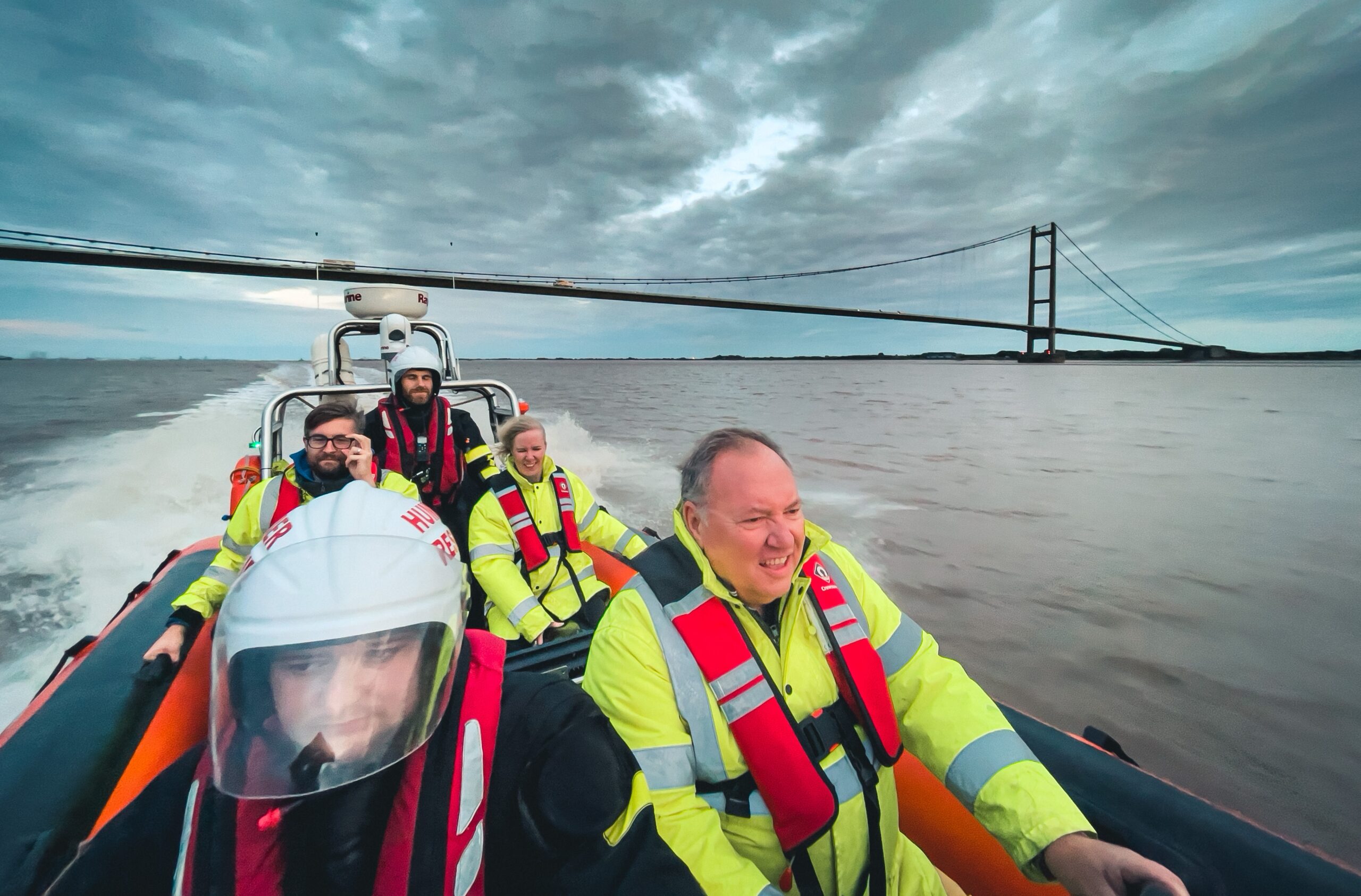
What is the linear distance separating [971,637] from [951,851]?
230 cm

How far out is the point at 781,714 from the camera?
1.00 meters

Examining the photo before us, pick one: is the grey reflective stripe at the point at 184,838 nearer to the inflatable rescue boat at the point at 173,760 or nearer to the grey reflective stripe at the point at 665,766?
the inflatable rescue boat at the point at 173,760

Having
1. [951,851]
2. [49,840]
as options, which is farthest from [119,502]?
[951,851]

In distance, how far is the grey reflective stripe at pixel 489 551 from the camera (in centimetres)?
226

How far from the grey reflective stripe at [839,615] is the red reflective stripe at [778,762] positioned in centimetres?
18

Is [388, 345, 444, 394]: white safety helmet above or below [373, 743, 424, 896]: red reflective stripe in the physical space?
above

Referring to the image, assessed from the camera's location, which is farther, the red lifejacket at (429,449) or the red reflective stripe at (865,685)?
the red lifejacket at (429,449)

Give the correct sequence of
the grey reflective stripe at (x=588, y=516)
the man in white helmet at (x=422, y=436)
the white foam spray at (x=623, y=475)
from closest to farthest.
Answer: the grey reflective stripe at (x=588, y=516), the man in white helmet at (x=422, y=436), the white foam spray at (x=623, y=475)

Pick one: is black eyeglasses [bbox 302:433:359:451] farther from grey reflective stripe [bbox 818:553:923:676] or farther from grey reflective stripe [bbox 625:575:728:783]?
grey reflective stripe [bbox 818:553:923:676]

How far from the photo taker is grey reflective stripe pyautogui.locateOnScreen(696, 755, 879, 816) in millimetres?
1021

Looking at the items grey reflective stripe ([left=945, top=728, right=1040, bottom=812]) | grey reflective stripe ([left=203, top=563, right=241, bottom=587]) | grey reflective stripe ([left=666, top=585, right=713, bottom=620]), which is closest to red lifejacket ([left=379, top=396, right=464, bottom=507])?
grey reflective stripe ([left=203, top=563, right=241, bottom=587])

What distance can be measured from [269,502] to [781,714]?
6.32 feet

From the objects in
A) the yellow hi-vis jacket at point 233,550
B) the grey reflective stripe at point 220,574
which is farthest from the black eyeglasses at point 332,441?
the grey reflective stripe at point 220,574

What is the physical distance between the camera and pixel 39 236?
32.3ft
